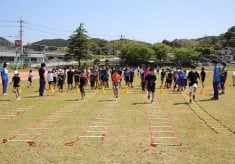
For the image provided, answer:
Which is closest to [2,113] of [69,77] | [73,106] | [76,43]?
[73,106]

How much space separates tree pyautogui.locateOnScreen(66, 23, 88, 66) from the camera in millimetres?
76125

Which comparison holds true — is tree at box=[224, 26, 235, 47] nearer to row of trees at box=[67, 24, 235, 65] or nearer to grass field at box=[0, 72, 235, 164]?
→ row of trees at box=[67, 24, 235, 65]

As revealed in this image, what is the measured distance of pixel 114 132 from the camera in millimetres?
10328

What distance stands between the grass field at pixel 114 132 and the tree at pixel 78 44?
60.2 m

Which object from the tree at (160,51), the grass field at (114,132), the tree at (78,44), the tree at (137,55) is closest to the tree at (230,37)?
the tree at (160,51)

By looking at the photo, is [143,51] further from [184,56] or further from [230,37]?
[230,37]

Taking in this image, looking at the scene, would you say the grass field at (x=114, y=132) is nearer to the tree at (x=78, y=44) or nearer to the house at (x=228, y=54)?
the tree at (x=78, y=44)

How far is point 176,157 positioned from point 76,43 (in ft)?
230

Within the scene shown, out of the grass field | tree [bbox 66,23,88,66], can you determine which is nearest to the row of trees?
tree [bbox 66,23,88,66]

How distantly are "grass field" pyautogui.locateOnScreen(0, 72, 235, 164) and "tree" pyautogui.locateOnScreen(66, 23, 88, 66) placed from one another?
60196 millimetres

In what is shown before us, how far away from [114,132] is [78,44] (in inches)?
2653

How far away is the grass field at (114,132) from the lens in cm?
779

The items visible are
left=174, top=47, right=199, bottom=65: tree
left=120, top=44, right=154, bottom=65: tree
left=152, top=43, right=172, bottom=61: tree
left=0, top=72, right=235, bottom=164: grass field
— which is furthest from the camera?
left=152, top=43, right=172, bottom=61: tree

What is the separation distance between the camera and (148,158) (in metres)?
7.61
